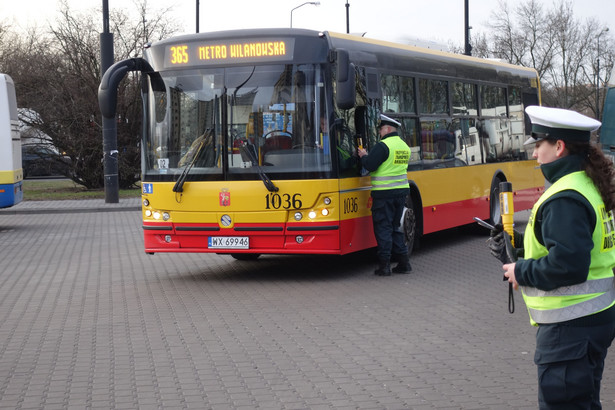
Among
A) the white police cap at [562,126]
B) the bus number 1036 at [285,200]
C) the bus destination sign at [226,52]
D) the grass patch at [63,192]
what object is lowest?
the grass patch at [63,192]

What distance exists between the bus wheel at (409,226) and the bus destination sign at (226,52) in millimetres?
2940

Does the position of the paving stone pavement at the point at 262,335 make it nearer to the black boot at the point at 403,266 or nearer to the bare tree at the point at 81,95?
the black boot at the point at 403,266

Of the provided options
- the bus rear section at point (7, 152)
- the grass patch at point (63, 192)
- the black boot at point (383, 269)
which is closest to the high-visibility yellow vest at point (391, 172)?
the black boot at point (383, 269)

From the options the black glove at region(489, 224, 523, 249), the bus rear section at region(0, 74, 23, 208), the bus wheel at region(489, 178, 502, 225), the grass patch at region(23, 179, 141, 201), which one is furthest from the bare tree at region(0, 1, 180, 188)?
the black glove at region(489, 224, 523, 249)

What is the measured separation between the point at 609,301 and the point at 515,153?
14.3 m

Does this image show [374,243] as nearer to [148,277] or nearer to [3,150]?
[148,277]

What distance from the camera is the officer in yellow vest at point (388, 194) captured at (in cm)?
1187

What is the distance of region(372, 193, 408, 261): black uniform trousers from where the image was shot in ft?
38.9

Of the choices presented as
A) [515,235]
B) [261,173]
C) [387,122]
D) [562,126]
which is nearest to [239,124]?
[261,173]

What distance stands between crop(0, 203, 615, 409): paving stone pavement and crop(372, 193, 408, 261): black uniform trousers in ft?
1.08

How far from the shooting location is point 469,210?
15.7m

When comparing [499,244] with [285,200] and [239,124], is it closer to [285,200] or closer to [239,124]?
[285,200]

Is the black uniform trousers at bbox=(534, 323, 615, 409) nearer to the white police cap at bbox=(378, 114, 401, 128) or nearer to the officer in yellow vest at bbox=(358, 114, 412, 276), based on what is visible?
the officer in yellow vest at bbox=(358, 114, 412, 276)

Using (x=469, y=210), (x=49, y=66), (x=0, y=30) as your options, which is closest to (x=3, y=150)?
(x=469, y=210)
